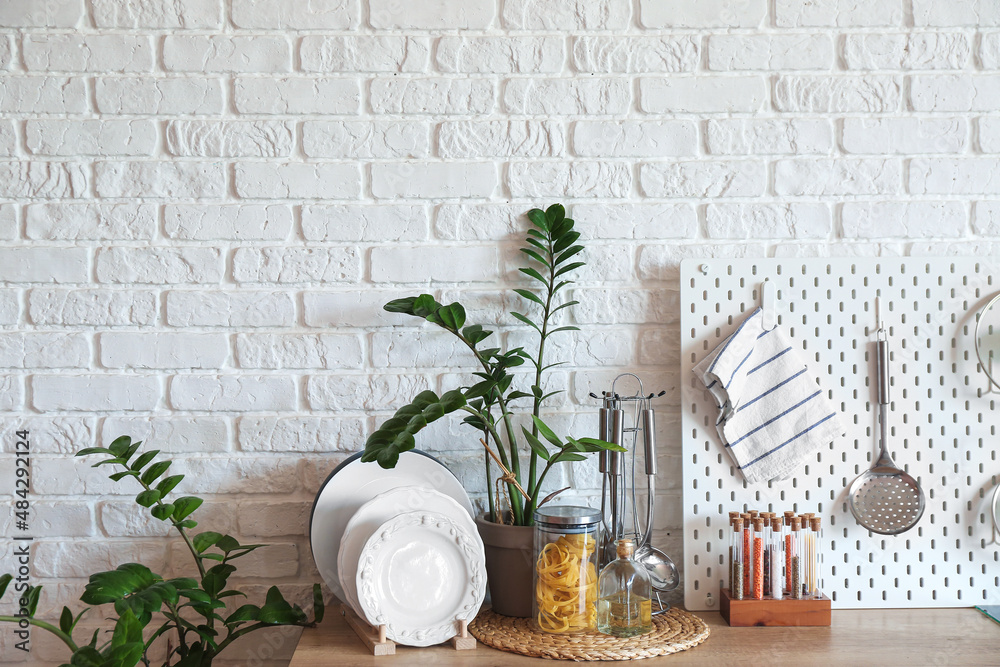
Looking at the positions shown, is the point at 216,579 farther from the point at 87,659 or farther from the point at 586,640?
the point at 586,640

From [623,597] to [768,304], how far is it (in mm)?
553

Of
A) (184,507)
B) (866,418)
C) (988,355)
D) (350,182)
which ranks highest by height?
(350,182)

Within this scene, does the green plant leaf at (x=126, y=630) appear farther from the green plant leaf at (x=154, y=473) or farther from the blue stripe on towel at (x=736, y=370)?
the blue stripe on towel at (x=736, y=370)

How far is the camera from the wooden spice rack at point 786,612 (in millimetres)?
1152

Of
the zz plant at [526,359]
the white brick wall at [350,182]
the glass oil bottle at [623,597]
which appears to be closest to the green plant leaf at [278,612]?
the white brick wall at [350,182]

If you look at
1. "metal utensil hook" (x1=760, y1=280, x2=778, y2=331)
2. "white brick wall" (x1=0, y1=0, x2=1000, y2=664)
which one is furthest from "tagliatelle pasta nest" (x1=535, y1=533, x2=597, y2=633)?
"metal utensil hook" (x1=760, y1=280, x2=778, y2=331)

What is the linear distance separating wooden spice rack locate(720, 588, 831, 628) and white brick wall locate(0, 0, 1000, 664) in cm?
33

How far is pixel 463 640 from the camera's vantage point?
3.51ft

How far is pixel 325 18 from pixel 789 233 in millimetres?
898

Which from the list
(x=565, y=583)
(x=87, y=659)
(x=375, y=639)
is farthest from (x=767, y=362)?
(x=87, y=659)

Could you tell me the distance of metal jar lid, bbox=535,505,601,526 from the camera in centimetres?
109

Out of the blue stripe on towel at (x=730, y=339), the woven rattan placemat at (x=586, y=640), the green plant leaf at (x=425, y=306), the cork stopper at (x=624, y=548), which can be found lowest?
the woven rattan placemat at (x=586, y=640)

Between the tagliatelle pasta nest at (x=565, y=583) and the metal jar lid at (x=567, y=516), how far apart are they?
2 cm

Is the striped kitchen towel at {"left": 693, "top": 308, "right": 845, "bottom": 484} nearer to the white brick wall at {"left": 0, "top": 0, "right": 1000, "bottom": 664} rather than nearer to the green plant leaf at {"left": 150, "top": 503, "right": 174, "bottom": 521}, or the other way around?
the white brick wall at {"left": 0, "top": 0, "right": 1000, "bottom": 664}
